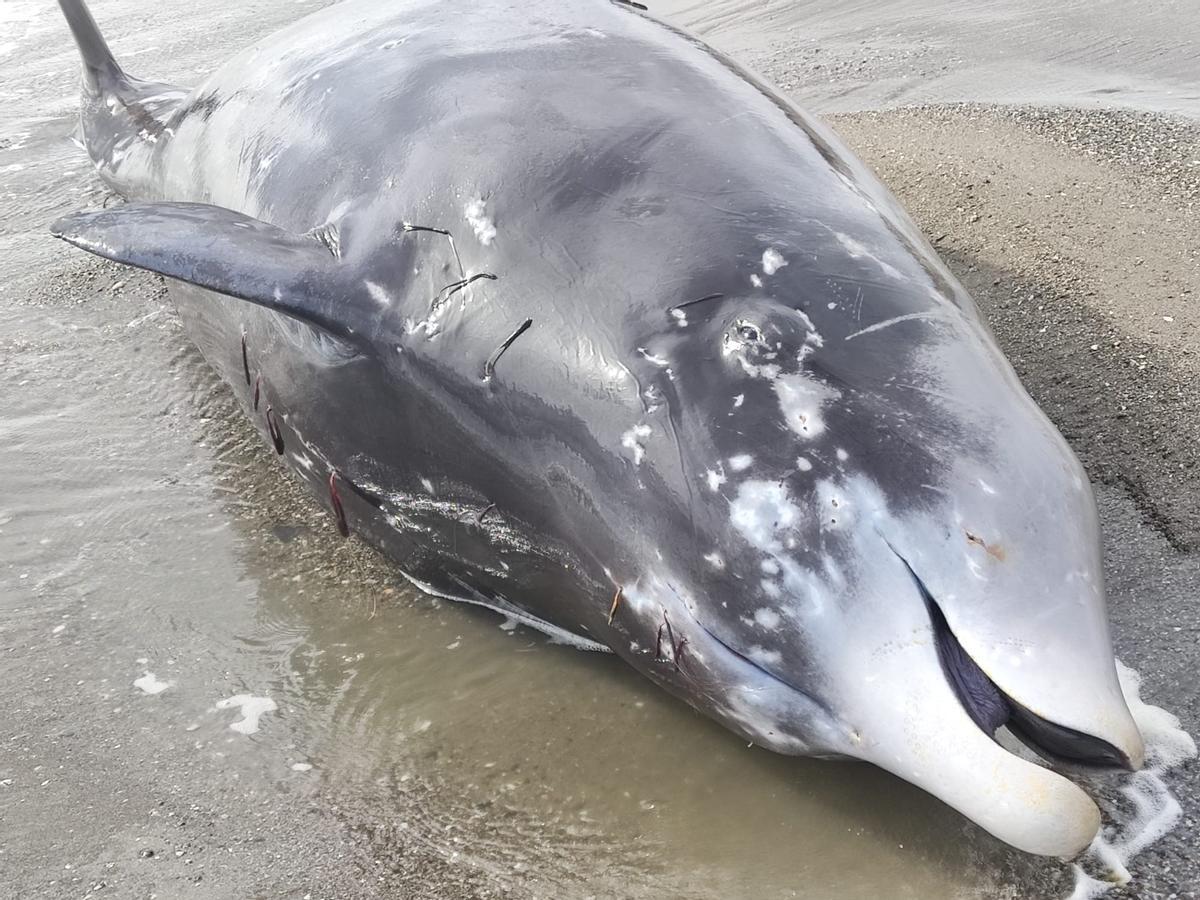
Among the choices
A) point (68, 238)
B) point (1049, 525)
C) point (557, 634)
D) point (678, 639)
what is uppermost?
point (68, 238)

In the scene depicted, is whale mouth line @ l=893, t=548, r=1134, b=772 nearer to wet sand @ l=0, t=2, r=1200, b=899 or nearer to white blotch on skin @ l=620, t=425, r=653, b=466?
wet sand @ l=0, t=2, r=1200, b=899

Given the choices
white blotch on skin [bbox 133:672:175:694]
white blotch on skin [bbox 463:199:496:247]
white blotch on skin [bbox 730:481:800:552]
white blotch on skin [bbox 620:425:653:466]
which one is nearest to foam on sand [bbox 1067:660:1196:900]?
white blotch on skin [bbox 730:481:800:552]

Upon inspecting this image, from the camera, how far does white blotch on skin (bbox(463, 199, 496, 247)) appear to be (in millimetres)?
3764

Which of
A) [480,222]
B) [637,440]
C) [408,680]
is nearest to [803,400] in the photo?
[637,440]

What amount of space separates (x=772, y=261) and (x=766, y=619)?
40.8 inches

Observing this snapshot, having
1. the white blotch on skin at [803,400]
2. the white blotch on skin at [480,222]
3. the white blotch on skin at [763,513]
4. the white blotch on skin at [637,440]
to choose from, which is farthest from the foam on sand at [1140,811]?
the white blotch on skin at [480,222]

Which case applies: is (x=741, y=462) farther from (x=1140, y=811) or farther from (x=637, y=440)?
(x=1140, y=811)

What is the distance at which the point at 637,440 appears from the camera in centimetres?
335

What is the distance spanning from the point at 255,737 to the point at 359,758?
381 mm

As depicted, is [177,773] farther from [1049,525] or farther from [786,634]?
[1049,525]

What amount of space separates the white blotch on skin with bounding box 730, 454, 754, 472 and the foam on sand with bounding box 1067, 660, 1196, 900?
1.31 m

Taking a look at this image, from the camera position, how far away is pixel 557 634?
410 centimetres

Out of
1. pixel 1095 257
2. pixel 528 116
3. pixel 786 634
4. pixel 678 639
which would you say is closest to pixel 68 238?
pixel 528 116

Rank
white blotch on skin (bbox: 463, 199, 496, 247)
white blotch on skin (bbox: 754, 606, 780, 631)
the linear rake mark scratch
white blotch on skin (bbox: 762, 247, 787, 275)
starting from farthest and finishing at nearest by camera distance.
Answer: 1. white blotch on skin (bbox: 463, 199, 496, 247)
2. the linear rake mark scratch
3. white blotch on skin (bbox: 762, 247, 787, 275)
4. white blotch on skin (bbox: 754, 606, 780, 631)
